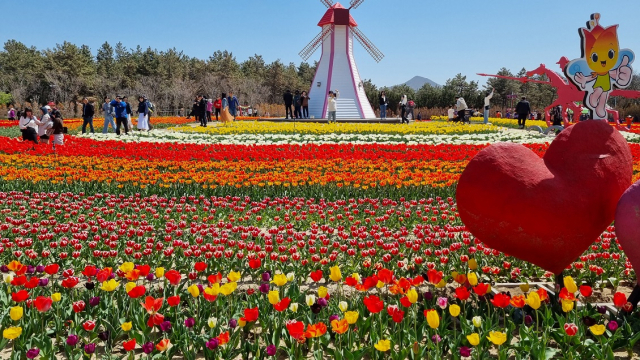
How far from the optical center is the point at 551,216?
318 cm

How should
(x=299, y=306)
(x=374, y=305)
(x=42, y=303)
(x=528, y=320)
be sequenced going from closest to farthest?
(x=374, y=305)
(x=42, y=303)
(x=528, y=320)
(x=299, y=306)

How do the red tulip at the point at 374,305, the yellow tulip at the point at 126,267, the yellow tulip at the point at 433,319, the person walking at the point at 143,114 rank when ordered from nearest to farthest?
the yellow tulip at the point at 433,319
the red tulip at the point at 374,305
the yellow tulip at the point at 126,267
the person walking at the point at 143,114

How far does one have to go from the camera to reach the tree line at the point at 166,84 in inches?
2064

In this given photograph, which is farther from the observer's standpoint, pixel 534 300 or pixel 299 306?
pixel 299 306

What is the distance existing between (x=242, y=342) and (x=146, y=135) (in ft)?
54.9

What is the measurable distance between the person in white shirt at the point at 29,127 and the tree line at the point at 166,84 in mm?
33380

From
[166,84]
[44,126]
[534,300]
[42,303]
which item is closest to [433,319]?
[534,300]

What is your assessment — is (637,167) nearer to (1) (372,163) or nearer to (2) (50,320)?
(1) (372,163)

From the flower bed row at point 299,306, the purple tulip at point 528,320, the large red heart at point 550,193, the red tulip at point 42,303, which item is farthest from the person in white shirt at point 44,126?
the purple tulip at point 528,320

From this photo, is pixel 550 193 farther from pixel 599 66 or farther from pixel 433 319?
pixel 433 319

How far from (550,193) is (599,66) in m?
1.01

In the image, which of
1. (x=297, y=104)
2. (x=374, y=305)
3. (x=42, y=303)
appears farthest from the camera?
(x=297, y=104)

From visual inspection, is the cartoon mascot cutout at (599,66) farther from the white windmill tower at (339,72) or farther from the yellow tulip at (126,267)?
the white windmill tower at (339,72)

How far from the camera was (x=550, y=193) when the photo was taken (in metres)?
3.20
